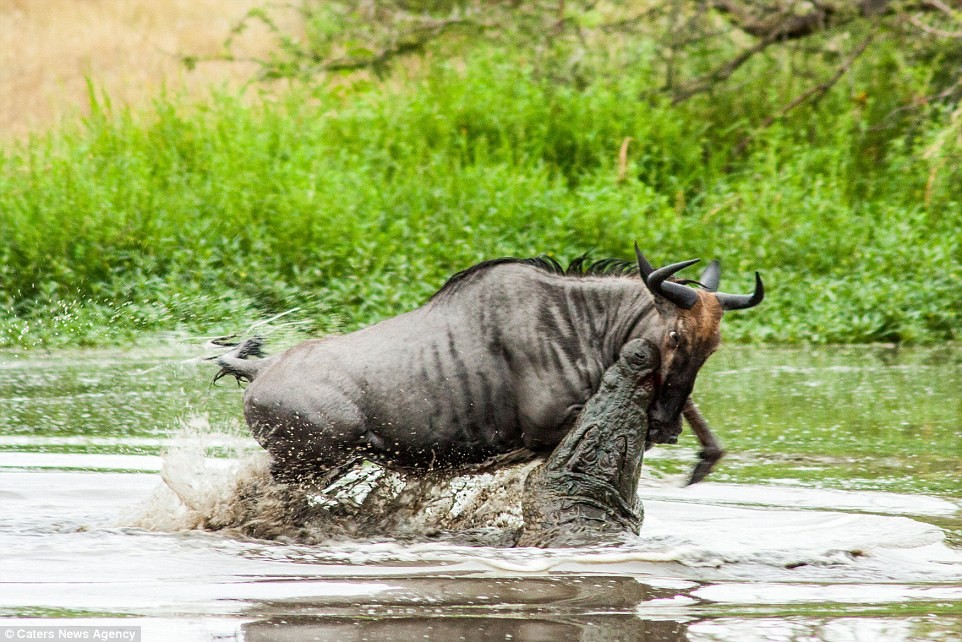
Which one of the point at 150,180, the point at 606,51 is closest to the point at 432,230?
the point at 150,180

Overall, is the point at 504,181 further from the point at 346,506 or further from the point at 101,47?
the point at 101,47

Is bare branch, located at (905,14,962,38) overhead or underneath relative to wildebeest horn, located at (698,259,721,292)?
overhead

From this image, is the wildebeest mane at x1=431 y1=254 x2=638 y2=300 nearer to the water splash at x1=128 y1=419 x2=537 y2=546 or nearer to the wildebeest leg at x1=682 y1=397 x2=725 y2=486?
the wildebeest leg at x1=682 y1=397 x2=725 y2=486

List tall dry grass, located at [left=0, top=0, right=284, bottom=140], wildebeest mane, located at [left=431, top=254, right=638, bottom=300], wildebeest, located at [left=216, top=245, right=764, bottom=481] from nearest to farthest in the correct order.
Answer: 1. wildebeest, located at [left=216, top=245, right=764, bottom=481]
2. wildebeest mane, located at [left=431, top=254, right=638, bottom=300]
3. tall dry grass, located at [left=0, top=0, right=284, bottom=140]

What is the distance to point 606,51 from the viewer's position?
14570 mm

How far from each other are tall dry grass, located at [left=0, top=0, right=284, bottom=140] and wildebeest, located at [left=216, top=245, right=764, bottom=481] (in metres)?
10.3

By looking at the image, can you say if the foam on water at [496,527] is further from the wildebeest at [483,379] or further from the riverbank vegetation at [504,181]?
the riverbank vegetation at [504,181]

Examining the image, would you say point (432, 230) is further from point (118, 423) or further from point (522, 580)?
point (522, 580)

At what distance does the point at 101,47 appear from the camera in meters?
18.3

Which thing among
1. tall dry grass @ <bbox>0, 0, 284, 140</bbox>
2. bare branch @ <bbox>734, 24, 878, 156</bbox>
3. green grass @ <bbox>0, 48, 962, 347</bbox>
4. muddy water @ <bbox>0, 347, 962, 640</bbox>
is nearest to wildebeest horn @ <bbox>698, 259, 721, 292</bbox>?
muddy water @ <bbox>0, 347, 962, 640</bbox>

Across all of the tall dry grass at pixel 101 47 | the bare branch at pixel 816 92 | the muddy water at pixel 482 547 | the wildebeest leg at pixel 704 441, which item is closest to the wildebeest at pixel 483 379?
the wildebeest leg at pixel 704 441

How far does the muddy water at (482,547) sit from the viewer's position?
4.39m

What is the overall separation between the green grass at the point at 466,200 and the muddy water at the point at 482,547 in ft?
6.93

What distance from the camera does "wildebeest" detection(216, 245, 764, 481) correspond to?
5.45 m
